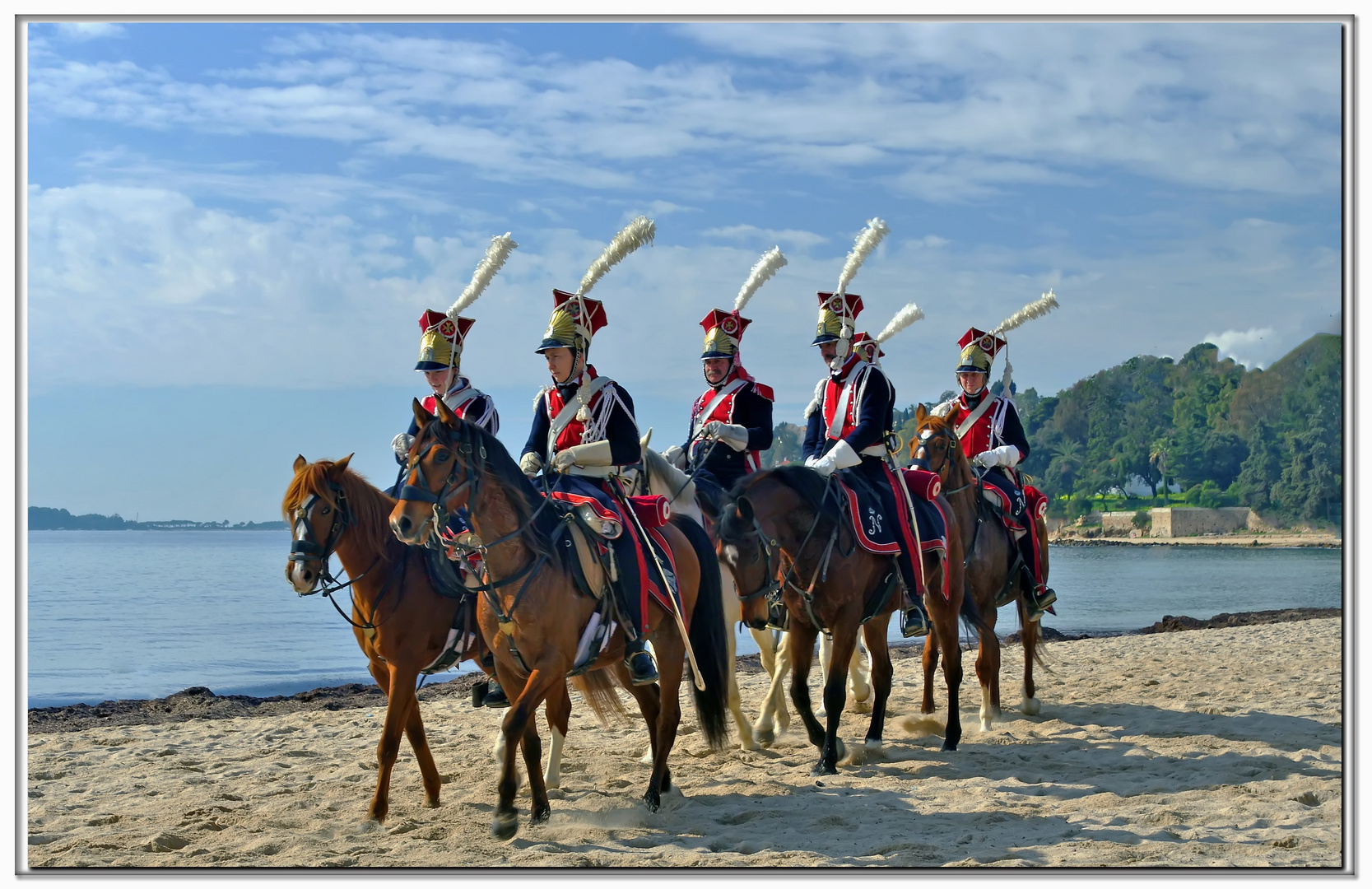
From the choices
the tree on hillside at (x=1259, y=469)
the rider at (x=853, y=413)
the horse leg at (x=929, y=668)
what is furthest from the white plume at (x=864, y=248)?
the tree on hillside at (x=1259, y=469)

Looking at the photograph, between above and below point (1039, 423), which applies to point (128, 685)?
below

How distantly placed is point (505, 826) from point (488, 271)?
461 cm

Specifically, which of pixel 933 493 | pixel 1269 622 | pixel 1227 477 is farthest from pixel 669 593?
pixel 1227 477

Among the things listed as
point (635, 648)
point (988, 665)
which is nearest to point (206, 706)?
point (635, 648)

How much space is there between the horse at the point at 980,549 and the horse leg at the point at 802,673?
1.88 meters

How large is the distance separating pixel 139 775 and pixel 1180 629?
17.6 metres

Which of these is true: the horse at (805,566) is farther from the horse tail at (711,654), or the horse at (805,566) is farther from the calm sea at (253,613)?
the calm sea at (253,613)

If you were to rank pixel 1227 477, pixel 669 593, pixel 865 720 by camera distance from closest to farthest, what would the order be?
pixel 669 593
pixel 865 720
pixel 1227 477

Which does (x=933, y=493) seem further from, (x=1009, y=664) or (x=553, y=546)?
(x=1009, y=664)

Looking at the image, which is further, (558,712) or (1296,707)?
(1296,707)

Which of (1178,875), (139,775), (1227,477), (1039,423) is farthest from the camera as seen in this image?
(1039,423)

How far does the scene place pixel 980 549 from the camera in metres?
11.1

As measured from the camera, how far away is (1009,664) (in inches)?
644

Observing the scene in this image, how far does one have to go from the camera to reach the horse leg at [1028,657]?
38.9 feet
